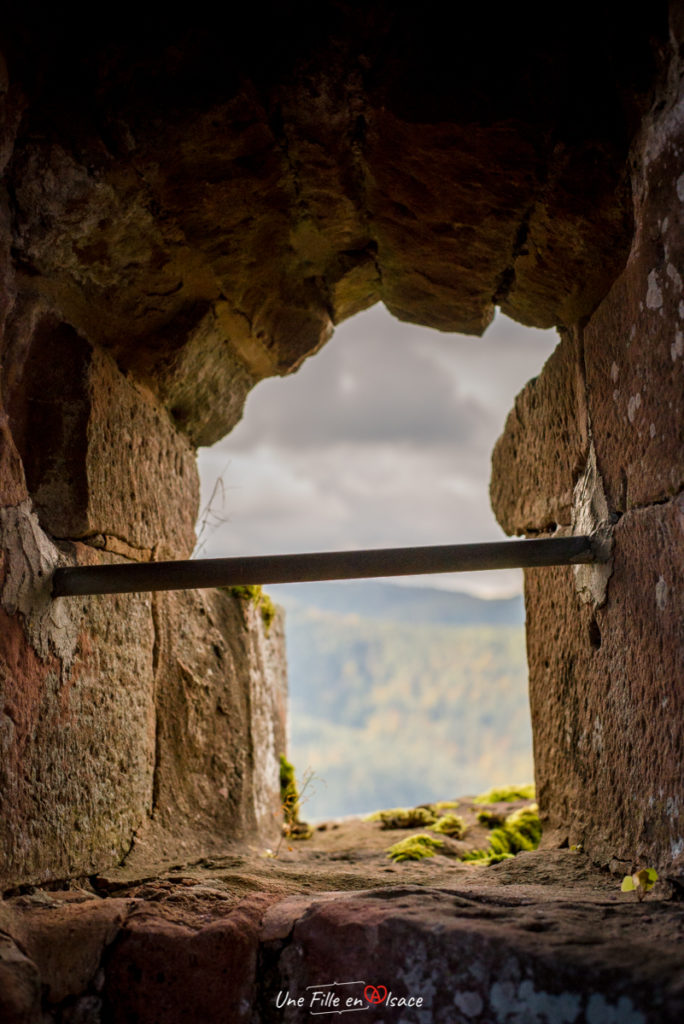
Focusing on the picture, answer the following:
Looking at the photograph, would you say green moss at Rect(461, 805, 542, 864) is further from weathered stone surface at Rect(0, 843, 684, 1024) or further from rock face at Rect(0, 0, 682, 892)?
weathered stone surface at Rect(0, 843, 684, 1024)

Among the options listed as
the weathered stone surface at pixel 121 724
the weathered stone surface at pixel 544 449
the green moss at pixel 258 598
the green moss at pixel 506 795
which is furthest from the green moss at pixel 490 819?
the weathered stone surface at pixel 544 449

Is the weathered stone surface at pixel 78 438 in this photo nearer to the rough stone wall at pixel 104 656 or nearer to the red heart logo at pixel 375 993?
the rough stone wall at pixel 104 656

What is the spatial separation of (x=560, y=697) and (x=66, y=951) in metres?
1.36

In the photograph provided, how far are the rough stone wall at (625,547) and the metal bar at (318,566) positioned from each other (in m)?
0.18

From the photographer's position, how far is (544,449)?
2.21 metres

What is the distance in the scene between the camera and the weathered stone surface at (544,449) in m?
1.98

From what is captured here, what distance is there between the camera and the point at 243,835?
89.3 inches

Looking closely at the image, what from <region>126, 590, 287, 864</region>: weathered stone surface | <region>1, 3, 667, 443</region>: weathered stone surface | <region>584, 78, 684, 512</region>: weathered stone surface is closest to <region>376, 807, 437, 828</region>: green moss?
<region>126, 590, 287, 864</region>: weathered stone surface

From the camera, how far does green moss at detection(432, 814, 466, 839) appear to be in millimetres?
2859

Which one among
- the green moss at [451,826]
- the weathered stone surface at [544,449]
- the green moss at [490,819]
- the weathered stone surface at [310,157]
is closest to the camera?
the weathered stone surface at [310,157]

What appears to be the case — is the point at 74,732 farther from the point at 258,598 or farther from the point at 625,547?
the point at 625,547

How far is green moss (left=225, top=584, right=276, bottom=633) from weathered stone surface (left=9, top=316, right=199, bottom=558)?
52 cm

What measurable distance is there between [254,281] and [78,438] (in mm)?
713

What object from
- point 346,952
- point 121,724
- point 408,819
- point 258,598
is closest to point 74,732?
point 121,724
